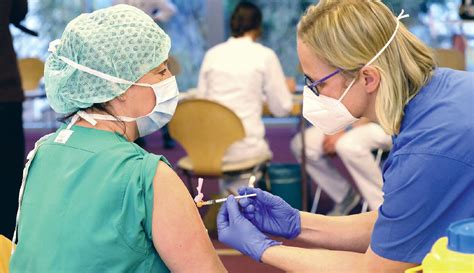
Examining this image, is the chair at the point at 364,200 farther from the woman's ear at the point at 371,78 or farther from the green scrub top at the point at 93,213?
the green scrub top at the point at 93,213

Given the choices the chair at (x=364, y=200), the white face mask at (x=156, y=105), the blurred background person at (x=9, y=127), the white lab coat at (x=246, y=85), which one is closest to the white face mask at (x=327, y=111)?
the white face mask at (x=156, y=105)

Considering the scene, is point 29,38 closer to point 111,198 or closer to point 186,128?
point 186,128

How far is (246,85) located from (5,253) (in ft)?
8.16

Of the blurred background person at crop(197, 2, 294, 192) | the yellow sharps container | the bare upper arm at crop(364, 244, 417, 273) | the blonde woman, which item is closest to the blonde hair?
the blonde woman

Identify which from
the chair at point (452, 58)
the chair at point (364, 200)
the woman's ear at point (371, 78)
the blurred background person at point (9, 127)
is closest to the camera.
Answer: the woman's ear at point (371, 78)

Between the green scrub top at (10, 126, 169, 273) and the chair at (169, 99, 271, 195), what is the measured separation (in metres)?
2.27

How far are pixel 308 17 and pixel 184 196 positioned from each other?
0.50 metres

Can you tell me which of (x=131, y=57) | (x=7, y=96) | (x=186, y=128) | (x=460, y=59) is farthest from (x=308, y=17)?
(x=460, y=59)

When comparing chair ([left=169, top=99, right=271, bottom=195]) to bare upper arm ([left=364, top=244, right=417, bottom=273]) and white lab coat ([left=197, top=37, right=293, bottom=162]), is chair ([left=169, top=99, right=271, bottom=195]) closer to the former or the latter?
white lab coat ([left=197, top=37, right=293, bottom=162])

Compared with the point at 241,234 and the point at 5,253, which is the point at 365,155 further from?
the point at 5,253

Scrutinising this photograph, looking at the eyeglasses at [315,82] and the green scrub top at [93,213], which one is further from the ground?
the eyeglasses at [315,82]

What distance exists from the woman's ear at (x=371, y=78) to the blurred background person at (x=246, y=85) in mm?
2383

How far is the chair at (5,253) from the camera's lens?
1786 millimetres

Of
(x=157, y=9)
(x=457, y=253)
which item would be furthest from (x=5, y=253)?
(x=157, y=9)
